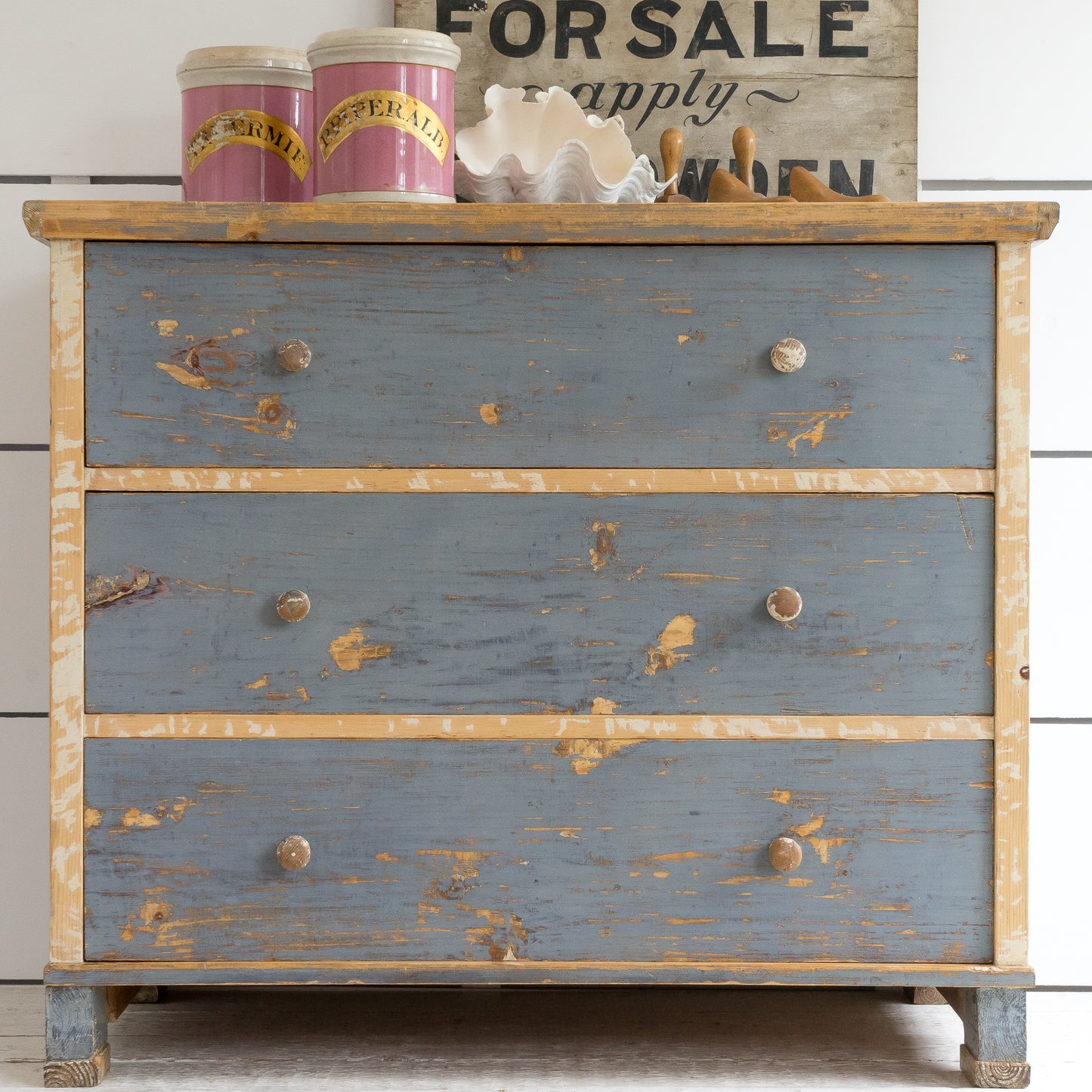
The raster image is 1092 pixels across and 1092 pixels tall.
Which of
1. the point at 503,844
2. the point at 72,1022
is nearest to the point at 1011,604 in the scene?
the point at 503,844

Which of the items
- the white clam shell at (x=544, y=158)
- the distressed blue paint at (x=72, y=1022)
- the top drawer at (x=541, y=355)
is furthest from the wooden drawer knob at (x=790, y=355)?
the distressed blue paint at (x=72, y=1022)

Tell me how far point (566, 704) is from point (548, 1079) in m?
0.42

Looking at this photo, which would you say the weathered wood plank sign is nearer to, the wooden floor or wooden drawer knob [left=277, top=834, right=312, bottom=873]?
wooden drawer knob [left=277, top=834, right=312, bottom=873]

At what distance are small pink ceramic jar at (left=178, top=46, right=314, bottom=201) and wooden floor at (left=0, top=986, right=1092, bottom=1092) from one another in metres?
0.98

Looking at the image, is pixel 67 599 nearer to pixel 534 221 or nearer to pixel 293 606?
pixel 293 606

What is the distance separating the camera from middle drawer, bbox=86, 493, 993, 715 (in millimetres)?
1099

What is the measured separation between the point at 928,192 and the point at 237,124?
0.96 metres

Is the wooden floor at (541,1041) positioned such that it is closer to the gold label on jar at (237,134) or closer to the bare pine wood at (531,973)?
the bare pine wood at (531,973)

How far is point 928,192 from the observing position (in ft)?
5.03

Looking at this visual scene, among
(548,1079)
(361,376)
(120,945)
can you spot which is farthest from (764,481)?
(120,945)

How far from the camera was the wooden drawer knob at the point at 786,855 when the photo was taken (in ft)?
3.52

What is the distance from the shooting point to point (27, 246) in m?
1.55

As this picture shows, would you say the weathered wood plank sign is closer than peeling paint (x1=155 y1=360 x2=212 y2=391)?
No

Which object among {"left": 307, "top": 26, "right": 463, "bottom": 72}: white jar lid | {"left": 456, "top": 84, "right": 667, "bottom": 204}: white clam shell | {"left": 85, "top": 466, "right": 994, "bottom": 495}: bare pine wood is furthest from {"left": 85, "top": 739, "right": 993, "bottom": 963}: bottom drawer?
Result: {"left": 307, "top": 26, "right": 463, "bottom": 72}: white jar lid
